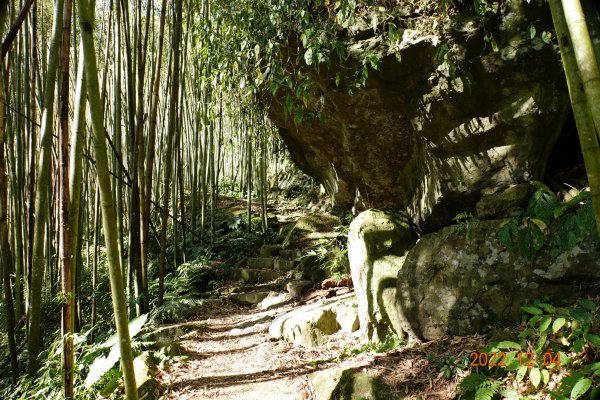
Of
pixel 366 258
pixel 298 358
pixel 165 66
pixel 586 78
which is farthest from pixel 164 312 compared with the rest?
pixel 165 66

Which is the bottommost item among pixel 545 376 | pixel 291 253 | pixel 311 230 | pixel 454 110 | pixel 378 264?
pixel 545 376

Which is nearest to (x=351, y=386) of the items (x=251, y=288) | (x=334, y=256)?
(x=334, y=256)

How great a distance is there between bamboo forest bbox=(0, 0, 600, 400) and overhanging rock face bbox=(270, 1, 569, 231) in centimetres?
2

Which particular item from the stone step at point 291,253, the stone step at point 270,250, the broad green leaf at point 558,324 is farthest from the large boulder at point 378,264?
the stone step at point 270,250

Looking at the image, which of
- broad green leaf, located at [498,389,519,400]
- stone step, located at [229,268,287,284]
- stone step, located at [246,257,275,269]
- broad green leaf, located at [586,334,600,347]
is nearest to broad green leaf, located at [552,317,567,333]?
broad green leaf, located at [586,334,600,347]

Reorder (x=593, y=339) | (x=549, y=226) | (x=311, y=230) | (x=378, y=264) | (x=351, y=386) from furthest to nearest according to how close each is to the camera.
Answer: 1. (x=311, y=230)
2. (x=378, y=264)
3. (x=549, y=226)
4. (x=351, y=386)
5. (x=593, y=339)

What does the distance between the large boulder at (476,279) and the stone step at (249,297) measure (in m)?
2.93

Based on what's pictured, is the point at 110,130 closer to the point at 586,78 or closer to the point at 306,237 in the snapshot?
the point at 306,237

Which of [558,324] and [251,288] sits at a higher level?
[251,288]

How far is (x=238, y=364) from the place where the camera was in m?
3.47

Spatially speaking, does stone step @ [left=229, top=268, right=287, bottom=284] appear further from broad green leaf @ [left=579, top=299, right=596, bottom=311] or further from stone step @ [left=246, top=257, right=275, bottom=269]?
broad green leaf @ [left=579, top=299, right=596, bottom=311]

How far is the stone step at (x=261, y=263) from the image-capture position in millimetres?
6965
